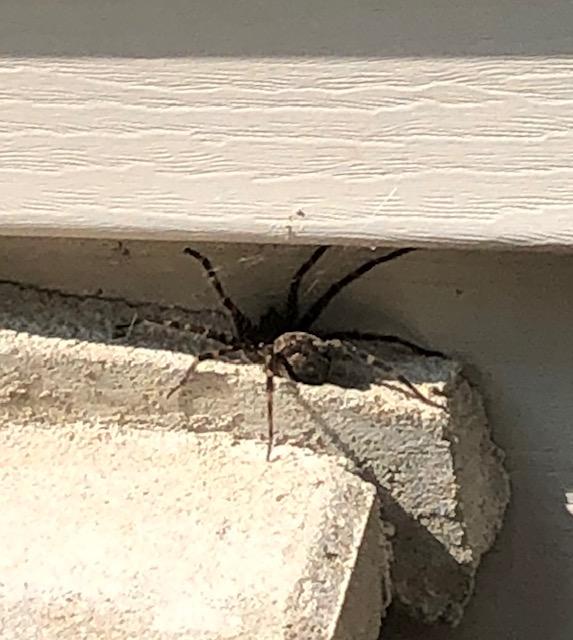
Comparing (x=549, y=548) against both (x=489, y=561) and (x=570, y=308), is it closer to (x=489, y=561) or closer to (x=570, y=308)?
(x=489, y=561)

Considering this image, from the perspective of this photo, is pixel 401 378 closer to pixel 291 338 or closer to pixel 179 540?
pixel 291 338

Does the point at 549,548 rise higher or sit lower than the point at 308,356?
lower

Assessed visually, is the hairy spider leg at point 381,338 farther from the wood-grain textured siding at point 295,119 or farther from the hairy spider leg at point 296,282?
the wood-grain textured siding at point 295,119

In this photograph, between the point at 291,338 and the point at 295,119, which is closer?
the point at 295,119

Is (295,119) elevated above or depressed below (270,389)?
above

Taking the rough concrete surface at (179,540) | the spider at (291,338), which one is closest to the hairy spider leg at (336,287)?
the spider at (291,338)

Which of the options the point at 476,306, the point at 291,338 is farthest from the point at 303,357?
the point at 476,306

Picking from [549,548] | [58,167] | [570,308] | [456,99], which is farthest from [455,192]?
[549,548]
